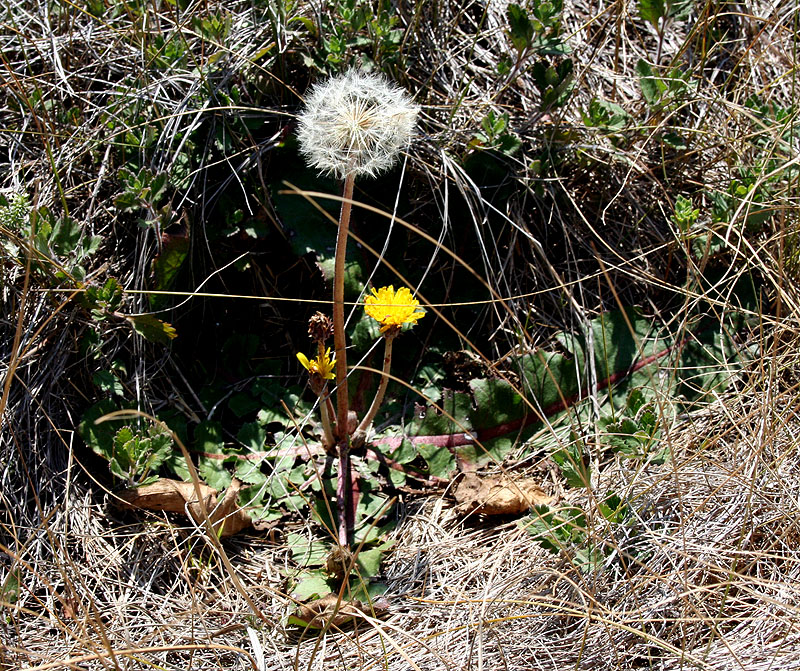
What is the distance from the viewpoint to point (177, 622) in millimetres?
1799

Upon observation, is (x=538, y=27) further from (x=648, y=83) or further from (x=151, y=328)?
(x=151, y=328)

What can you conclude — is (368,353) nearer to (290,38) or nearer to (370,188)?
(370,188)

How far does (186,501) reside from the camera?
1991mm

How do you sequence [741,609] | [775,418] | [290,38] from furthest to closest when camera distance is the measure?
[290,38]
[775,418]
[741,609]

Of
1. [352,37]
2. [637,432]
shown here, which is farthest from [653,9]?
[637,432]

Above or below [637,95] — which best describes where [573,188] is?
below

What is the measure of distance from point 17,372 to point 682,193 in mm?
2365

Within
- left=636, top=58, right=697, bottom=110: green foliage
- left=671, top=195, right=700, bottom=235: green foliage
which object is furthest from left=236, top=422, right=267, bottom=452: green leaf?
left=636, top=58, right=697, bottom=110: green foliage

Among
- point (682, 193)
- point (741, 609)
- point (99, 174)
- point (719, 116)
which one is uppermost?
point (719, 116)

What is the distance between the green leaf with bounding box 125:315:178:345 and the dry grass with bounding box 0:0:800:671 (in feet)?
0.25

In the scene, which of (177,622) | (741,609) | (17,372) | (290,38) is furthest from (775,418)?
(17,372)

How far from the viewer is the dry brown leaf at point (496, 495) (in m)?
2.04

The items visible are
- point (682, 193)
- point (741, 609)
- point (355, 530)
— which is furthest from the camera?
point (682, 193)

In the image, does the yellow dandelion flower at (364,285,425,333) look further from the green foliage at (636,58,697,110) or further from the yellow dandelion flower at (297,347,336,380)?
the green foliage at (636,58,697,110)
